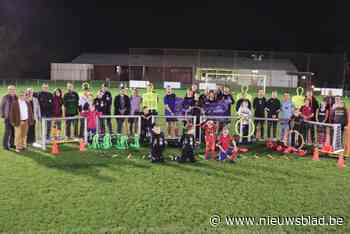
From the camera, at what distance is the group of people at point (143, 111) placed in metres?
12.8

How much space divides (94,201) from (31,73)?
5209 cm

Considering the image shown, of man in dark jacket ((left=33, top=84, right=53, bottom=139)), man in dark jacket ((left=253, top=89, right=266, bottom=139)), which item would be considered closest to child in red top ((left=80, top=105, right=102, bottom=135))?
man in dark jacket ((left=33, top=84, right=53, bottom=139))

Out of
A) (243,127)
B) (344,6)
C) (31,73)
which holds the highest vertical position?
(344,6)

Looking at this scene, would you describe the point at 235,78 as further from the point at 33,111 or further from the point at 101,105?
the point at 33,111

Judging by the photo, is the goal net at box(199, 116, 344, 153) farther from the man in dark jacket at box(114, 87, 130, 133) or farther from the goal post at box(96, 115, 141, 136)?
the man in dark jacket at box(114, 87, 130, 133)

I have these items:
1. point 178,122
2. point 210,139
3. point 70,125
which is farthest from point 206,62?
point 210,139

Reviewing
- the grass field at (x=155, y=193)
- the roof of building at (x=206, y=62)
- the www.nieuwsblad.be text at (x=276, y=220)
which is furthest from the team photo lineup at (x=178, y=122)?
the roof of building at (x=206, y=62)

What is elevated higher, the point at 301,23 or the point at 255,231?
the point at 301,23

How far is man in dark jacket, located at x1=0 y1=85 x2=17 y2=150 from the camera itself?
12219 millimetres

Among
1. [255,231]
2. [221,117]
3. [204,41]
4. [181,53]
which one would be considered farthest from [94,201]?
[204,41]

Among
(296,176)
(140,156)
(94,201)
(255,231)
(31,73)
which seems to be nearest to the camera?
(255,231)

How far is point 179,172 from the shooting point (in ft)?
34.2

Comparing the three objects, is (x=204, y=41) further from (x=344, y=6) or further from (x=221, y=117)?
(x=221, y=117)

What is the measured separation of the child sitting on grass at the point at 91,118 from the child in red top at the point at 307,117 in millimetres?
6267
